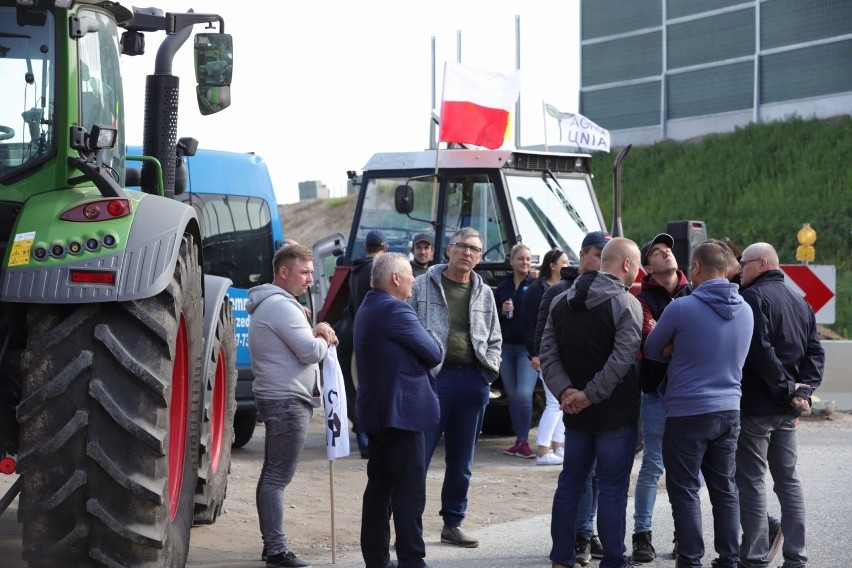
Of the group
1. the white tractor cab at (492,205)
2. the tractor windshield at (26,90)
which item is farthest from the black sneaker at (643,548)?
the white tractor cab at (492,205)

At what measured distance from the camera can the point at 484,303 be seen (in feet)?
27.0

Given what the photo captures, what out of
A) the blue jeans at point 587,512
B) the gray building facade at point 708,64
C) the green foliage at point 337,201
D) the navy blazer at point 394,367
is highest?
the gray building facade at point 708,64

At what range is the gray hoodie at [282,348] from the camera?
279 inches

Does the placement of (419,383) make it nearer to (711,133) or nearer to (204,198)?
(204,198)

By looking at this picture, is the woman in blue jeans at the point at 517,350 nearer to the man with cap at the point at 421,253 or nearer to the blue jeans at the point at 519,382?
the blue jeans at the point at 519,382

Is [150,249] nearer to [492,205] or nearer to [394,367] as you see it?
[394,367]

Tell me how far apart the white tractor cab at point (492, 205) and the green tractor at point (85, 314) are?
21.3 ft

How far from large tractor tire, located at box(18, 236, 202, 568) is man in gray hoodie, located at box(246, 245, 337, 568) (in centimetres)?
205

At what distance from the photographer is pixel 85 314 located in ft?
16.1

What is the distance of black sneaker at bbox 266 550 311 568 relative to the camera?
7.03 meters

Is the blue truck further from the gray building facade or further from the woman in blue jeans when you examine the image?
the gray building facade

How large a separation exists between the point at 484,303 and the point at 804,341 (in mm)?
2006

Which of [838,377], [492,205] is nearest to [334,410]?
[492,205]

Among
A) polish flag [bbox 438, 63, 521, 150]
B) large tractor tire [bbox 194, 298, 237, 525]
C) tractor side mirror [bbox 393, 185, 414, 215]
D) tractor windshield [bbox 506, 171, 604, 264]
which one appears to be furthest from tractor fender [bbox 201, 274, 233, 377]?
polish flag [bbox 438, 63, 521, 150]
